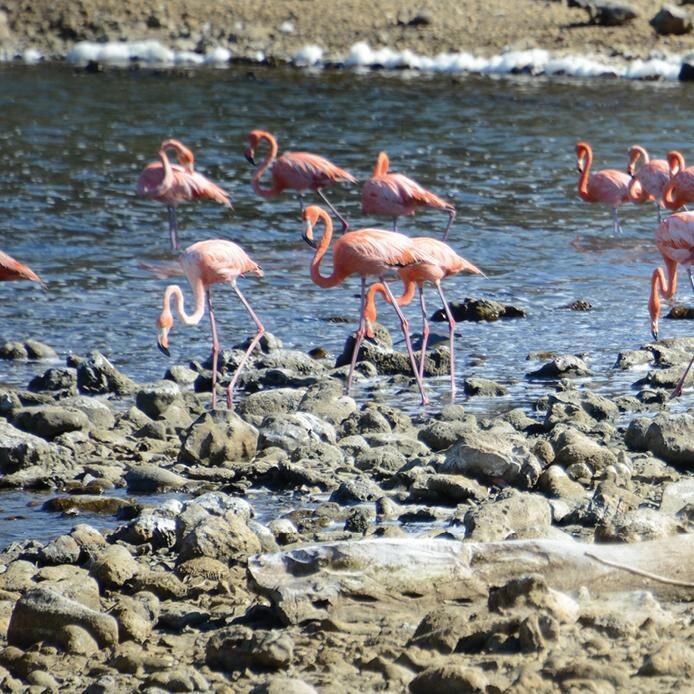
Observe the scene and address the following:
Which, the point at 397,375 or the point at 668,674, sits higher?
the point at 668,674

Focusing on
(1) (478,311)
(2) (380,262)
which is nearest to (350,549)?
(2) (380,262)

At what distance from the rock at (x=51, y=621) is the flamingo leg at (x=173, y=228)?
925 centimetres

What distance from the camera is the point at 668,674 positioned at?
149 inches

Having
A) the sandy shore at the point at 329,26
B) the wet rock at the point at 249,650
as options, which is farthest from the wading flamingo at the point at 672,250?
the sandy shore at the point at 329,26

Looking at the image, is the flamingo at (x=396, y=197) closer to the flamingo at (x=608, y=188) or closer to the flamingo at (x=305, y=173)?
the flamingo at (x=305, y=173)

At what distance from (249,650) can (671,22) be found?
86.9 feet

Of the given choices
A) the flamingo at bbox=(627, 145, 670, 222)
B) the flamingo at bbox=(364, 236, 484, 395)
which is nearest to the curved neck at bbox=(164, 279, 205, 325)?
the flamingo at bbox=(364, 236, 484, 395)

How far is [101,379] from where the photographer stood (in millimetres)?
8461

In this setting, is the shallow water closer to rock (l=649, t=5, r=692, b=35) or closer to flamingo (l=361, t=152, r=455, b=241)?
flamingo (l=361, t=152, r=455, b=241)

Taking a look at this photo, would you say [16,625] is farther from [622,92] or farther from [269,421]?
[622,92]

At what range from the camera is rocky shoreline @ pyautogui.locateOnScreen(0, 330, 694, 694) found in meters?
4.09

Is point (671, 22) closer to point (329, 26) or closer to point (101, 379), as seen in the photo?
point (329, 26)

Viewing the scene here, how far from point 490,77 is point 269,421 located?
20.3 metres

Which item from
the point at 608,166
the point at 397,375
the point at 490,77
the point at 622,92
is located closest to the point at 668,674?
the point at 397,375
